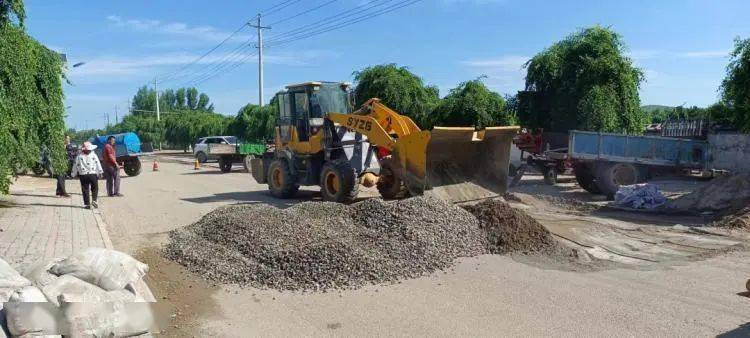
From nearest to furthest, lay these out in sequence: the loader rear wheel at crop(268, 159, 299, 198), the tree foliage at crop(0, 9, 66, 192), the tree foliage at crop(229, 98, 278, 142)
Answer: the tree foliage at crop(0, 9, 66, 192)
the loader rear wheel at crop(268, 159, 299, 198)
the tree foliage at crop(229, 98, 278, 142)

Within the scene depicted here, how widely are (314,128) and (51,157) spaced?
5.92 metres

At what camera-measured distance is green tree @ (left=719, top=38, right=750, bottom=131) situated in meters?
15.8

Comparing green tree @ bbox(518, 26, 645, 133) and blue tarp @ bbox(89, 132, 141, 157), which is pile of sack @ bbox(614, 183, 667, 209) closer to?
green tree @ bbox(518, 26, 645, 133)

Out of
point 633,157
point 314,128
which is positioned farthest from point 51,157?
point 633,157

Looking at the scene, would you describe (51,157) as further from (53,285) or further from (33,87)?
(53,285)

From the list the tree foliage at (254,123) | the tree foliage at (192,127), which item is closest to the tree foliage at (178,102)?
the tree foliage at (192,127)

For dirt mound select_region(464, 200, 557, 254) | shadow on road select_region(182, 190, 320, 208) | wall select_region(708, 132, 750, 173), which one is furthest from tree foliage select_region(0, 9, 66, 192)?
wall select_region(708, 132, 750, 173)

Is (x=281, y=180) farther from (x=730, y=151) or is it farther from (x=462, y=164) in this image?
(x=730, y=151)

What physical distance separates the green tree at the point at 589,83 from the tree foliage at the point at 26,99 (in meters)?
17.6

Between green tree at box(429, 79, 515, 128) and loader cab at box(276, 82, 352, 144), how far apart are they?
964cm

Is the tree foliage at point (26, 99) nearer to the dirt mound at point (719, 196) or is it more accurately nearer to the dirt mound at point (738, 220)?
the dirt mound at point (738, 220)

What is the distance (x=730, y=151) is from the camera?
14.9m

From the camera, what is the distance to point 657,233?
388 inches

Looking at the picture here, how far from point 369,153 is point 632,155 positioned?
7.11 metres
